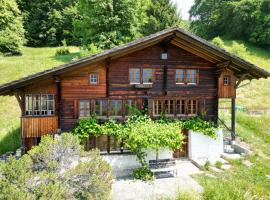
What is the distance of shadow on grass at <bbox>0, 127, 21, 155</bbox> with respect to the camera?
17516 mm

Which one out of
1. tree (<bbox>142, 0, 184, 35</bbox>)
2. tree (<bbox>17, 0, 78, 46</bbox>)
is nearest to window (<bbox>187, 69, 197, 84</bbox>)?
tree (<bbox>142, 0, 184, 35</bbox>)

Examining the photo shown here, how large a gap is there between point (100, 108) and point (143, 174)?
182 inches

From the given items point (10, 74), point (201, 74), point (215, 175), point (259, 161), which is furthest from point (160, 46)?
point (10, 74)

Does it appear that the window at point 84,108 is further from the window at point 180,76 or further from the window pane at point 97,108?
the window at point 180,76

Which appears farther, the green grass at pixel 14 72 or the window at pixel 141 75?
the green grass at pixel 14 72

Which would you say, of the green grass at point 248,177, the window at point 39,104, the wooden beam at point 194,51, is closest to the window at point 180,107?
the wooden beam at point 194,51

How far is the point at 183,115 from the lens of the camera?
54.5 ft

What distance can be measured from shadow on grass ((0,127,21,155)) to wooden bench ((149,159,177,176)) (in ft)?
32.3

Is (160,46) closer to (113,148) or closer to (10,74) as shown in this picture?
(113,148)

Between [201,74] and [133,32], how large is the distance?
17.4 m

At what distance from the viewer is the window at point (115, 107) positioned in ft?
50.9

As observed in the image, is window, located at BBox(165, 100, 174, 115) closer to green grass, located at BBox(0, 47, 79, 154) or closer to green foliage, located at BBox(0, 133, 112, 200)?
green foliage, located at BBox(0, 133, 112, 200)

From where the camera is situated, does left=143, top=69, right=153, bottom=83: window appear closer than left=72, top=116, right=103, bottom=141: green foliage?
Answer: No

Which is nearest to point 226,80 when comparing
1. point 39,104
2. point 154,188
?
point 154,188
